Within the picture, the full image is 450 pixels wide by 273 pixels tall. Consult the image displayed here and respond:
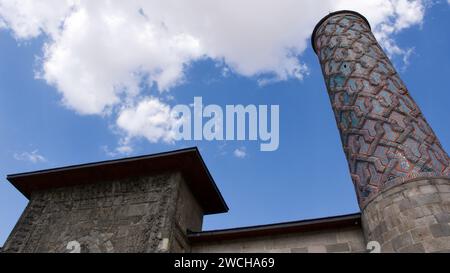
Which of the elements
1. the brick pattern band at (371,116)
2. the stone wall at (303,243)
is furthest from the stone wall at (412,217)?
the stone wall at (303,243)

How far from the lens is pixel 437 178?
475 centimetres

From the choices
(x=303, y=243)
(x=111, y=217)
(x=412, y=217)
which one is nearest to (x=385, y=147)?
(x=412, y=217)

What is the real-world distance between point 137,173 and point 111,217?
3.13 feet

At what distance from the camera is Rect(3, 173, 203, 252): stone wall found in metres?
5.72

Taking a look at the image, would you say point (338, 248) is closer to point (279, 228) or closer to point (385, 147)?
point (279, 228)

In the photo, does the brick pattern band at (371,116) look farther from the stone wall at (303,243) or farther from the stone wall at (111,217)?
the stone wall at (111,217)

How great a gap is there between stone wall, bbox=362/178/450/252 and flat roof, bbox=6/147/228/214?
3.01 m

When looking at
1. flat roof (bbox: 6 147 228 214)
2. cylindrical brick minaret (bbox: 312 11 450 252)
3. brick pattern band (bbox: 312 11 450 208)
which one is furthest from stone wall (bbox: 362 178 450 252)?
flat roof (bbox: 6 147 228 214)

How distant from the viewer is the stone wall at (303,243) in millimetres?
5172

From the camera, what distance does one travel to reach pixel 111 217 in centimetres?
619

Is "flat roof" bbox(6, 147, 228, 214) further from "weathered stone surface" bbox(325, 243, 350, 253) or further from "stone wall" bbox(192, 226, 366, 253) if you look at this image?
"weathered stone surface" bbox(325, 243, 350, 253)

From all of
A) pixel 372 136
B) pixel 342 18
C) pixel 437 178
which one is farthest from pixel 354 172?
pixel 342 18
